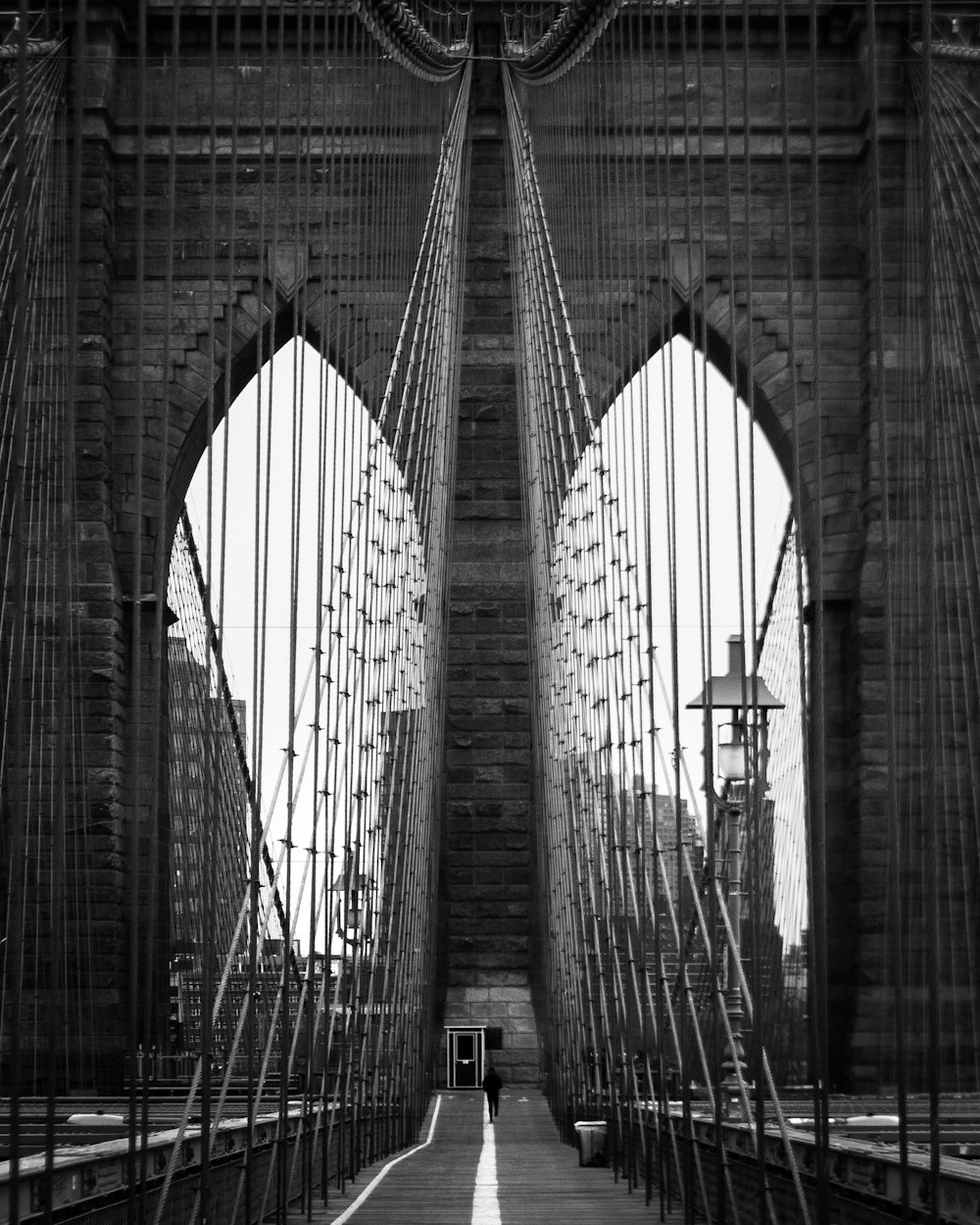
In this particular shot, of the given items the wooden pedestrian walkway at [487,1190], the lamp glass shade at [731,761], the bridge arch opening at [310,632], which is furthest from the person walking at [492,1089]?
the lamp glass shade at [731,761]

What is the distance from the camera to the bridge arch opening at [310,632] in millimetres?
9016

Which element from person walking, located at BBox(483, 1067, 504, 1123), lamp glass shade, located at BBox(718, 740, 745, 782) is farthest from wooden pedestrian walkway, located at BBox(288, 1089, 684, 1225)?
lamp glass shade, located at BBox(718, 740, 745, 782)

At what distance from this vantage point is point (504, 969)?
68.2 ft

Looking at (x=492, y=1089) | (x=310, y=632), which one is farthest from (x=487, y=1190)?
(x=310, y=632)

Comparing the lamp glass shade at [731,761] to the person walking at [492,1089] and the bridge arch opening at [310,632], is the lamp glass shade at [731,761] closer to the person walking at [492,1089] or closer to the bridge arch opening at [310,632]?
the bridge arch opening at [310,632]

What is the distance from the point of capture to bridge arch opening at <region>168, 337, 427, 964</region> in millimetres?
9016

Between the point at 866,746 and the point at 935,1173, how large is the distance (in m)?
14.7

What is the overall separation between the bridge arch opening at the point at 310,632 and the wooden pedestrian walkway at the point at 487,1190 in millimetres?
1098

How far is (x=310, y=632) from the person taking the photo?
3288 centimetres

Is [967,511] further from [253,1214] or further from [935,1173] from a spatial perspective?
[935,1173]

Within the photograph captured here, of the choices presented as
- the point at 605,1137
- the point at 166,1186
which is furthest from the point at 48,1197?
the point at 605,1137

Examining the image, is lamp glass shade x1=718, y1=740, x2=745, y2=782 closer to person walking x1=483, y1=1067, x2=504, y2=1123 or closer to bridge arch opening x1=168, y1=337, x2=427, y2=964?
bridge arch opening x1=168, y1=337, x2=427, y2=964

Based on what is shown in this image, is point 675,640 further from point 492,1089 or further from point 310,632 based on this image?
point 310,632

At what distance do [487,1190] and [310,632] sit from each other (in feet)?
79.5
